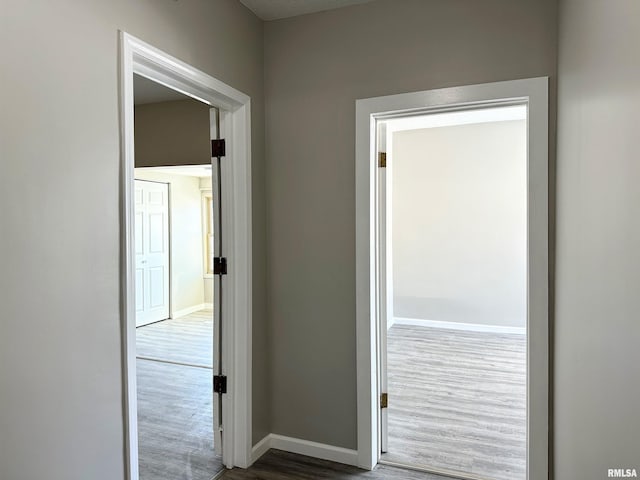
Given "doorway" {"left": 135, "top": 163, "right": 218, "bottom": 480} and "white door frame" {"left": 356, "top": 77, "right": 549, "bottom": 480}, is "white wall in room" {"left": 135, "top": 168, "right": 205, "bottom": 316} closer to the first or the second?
"doorway" {"left": 135, "top": 163, "right": 218, "bottom": 480}

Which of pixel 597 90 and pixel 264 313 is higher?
pixel 597 90

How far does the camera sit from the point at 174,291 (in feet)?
22.7

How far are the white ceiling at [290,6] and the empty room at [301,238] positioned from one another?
2 centimetres

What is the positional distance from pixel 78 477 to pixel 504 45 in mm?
2621

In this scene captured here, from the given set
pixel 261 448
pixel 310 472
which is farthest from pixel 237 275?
pixel 310 472

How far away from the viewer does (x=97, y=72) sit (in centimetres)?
152

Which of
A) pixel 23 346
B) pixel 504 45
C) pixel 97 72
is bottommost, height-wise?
pixel 23 346

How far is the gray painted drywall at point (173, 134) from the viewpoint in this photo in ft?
14.3

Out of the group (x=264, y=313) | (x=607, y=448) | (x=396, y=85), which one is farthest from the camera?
(x=264, y=313)

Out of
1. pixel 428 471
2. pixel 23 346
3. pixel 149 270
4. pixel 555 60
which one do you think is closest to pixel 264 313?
pixel 428 471

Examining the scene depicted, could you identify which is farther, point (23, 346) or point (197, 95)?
point (197, 95)

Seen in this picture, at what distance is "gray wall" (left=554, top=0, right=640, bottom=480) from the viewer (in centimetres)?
99

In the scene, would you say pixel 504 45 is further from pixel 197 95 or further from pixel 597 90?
pixel 197 95

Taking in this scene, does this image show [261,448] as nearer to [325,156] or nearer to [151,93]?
[325,156]
